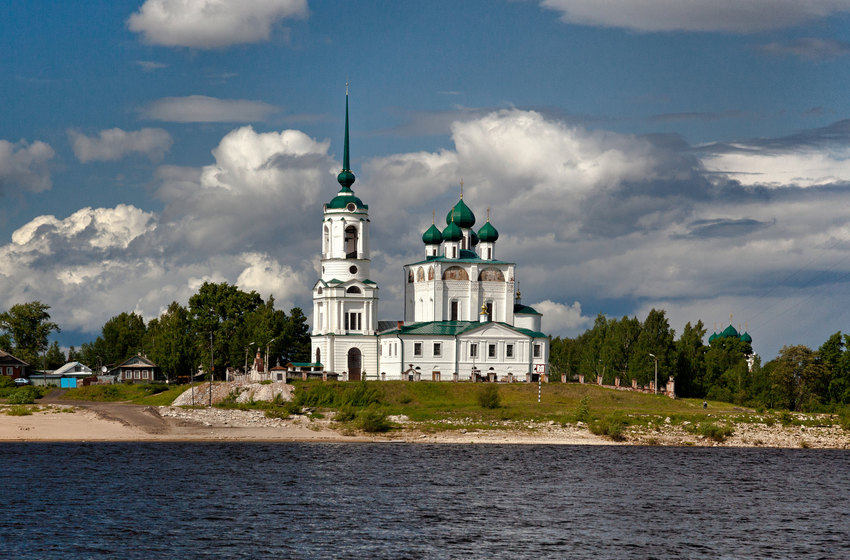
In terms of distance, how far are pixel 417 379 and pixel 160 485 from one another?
4631cm

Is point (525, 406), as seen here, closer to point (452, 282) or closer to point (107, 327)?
point (452, 282)

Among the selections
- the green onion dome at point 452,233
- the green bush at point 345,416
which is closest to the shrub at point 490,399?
the green bush at point 345,416

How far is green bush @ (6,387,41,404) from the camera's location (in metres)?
91.7

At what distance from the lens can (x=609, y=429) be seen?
77.2m

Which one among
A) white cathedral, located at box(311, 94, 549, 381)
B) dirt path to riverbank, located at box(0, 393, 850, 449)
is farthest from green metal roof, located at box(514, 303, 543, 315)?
dirt path to riverbank, located at box(0, 393, 850, 449)

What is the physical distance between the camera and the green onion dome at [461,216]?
111688mm

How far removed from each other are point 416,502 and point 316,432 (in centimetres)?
3085

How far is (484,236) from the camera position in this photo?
111 meters

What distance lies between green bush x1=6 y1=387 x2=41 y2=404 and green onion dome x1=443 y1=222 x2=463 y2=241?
4077 centimetres

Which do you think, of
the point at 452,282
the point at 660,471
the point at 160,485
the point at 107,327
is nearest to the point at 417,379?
the point at 452,282

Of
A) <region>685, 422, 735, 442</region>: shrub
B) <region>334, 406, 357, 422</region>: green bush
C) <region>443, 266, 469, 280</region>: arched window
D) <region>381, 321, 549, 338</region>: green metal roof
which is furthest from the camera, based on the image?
<region>443, 266, 469, 280</region>: arched window

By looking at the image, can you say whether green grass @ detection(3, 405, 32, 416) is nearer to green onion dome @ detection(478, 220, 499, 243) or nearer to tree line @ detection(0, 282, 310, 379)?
tree line @ detection(0, 282, 310, 379)

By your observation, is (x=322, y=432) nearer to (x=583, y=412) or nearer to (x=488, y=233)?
(x=583, y=412)

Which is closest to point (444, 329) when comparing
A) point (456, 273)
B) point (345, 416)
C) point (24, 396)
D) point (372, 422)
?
point (456, 273)
